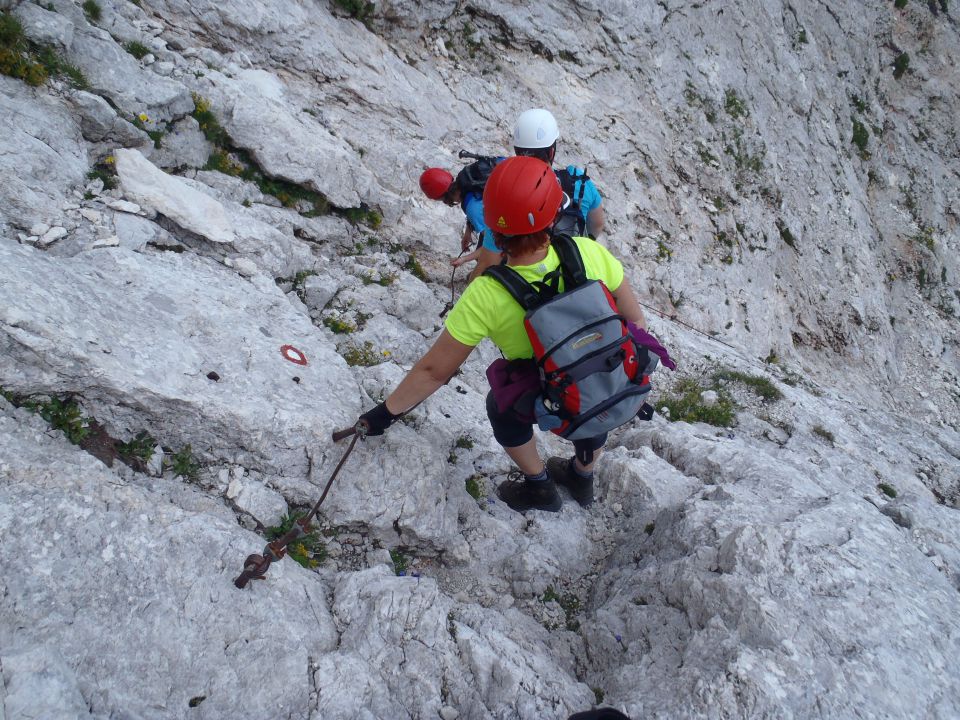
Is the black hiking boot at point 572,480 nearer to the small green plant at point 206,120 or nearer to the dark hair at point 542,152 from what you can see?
the dark hair at point 542,152

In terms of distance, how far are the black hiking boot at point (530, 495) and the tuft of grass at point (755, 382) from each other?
4822mm

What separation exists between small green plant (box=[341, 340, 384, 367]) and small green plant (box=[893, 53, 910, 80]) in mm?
26052

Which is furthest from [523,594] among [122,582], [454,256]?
[454,256]

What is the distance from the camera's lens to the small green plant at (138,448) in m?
3.89

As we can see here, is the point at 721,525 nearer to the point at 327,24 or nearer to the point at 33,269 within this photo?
the point at 33,269

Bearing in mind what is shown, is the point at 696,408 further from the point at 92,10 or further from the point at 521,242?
the point at 92,10

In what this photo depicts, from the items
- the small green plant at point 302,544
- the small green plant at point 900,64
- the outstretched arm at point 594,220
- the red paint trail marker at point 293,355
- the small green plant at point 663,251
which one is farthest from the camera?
the small green plant at point 900,64

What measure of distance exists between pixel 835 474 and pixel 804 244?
11.6 metres

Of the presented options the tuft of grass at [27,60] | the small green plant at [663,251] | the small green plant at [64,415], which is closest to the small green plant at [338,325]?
the small green plant at [64,415]

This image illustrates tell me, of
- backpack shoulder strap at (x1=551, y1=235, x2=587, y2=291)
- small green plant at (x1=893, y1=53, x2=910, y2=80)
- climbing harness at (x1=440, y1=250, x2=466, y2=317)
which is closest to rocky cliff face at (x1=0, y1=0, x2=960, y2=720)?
climbing harness at (x1=440, y1=250, x2=466, y2=317)

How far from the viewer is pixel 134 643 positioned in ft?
9.84

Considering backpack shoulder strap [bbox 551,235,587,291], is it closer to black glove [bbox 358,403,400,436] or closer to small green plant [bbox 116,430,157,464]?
black glove [bbox 358,403,400,436]

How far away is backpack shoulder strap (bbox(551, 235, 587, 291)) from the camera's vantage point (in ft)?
11.5

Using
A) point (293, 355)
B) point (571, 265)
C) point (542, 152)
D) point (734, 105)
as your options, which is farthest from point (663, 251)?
point (571, 265)
